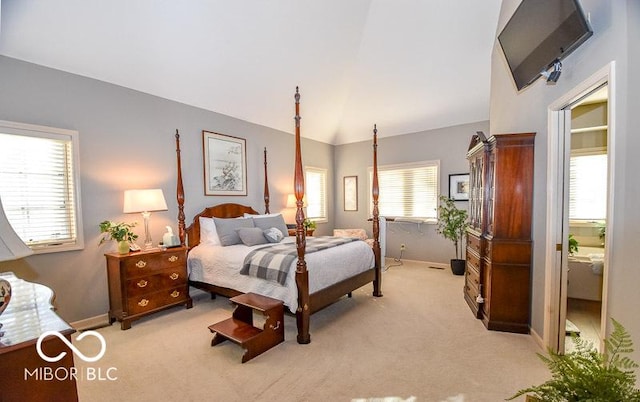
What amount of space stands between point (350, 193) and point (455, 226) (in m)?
2.51

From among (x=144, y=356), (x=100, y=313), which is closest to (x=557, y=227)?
(x=144, y=356)

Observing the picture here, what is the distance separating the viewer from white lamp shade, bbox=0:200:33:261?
3.39 ft

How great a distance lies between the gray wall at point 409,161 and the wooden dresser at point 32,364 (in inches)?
221

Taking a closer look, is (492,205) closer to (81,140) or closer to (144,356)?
(144,356)

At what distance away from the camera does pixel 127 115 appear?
3525mm

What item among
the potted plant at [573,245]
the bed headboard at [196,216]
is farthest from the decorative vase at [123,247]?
the potted plant at [573,245]

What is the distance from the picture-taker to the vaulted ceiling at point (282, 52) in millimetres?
2820

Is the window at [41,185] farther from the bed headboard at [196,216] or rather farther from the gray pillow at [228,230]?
the gray pillow at [228,230]

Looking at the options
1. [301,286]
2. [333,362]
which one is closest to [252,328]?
[301,286]

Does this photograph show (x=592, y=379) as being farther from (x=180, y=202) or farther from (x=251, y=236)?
(x=180, y=202)

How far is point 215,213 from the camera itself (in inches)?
175

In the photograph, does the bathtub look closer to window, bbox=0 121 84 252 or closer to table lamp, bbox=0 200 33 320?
table lamp, bbox=0 200 33 320

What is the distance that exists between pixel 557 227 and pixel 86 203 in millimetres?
4702

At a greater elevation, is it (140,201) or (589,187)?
(589,187)
